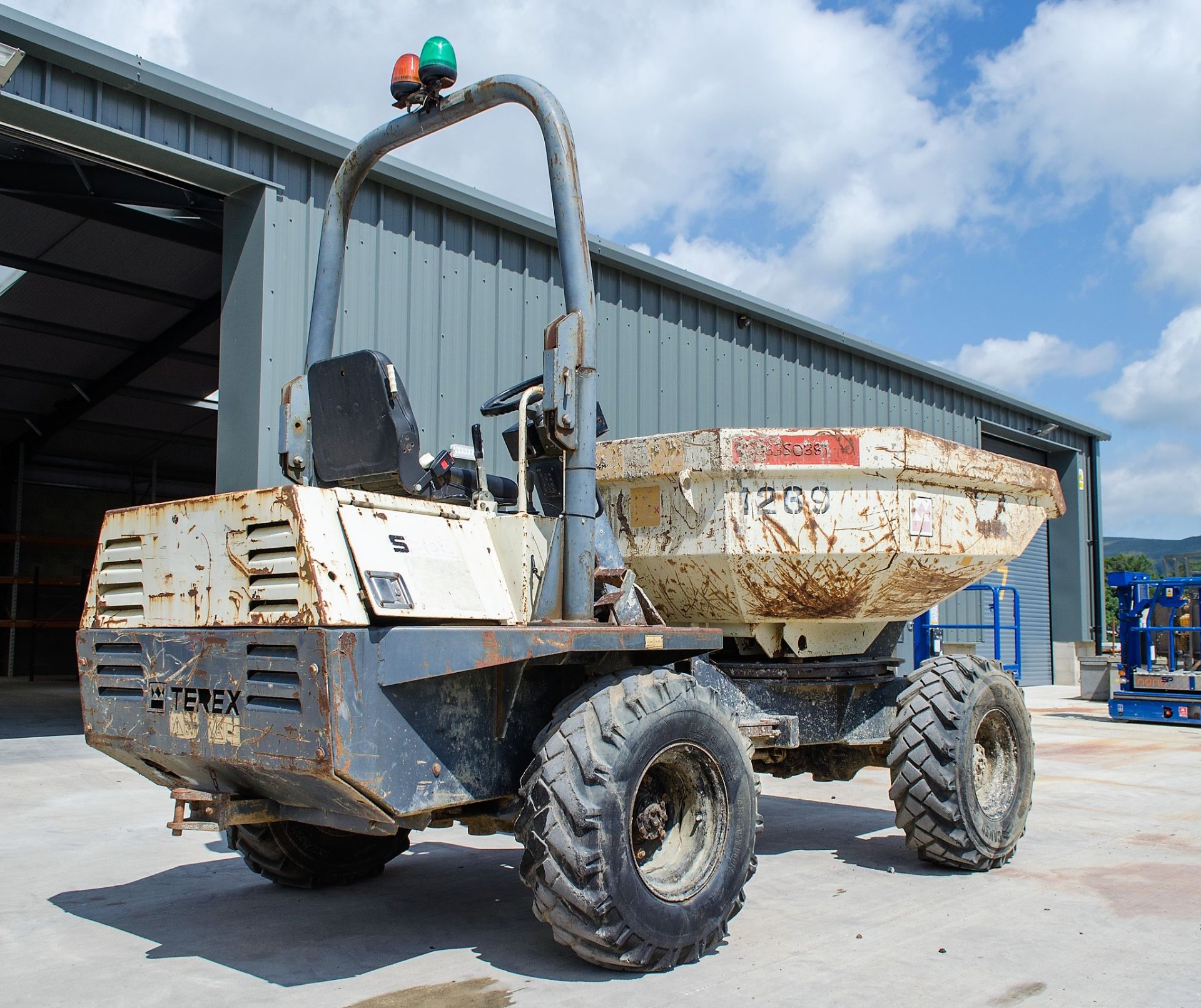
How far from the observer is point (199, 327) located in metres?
14.3

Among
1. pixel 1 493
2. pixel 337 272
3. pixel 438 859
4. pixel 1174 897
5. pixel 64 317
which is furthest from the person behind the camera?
pixel 1 493

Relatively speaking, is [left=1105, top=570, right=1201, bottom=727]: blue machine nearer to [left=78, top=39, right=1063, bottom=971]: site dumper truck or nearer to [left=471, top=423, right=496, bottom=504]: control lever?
[left=78, top=39, right=1063, bottom=971]: site dumper truck

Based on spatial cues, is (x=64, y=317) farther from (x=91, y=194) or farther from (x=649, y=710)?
(x=649, y=710)

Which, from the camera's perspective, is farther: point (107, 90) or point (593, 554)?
point (107, 90)

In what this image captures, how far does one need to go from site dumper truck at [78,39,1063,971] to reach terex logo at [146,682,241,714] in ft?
0.04

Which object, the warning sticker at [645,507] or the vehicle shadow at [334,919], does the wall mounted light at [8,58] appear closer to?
the warning sticker at [645,507]

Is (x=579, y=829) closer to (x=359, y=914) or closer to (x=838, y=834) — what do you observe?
(x=359, y=914)

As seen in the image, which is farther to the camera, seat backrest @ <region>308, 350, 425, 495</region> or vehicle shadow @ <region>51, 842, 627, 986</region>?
vehicle shadow @ <region>51, 842, 627, 986</region>

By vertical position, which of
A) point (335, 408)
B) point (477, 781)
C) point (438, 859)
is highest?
point (335, 408)

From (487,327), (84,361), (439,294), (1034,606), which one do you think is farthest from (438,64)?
(1034,606)

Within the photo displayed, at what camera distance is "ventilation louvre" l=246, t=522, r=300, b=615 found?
3633 mm

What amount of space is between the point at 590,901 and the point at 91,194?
27.8 ft

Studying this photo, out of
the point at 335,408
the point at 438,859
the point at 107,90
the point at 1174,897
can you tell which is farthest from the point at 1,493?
the point at 1174,897

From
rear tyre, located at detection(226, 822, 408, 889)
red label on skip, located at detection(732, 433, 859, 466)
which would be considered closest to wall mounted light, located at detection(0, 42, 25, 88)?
rear tyre, located at detection(226, 822, 408, 889)
